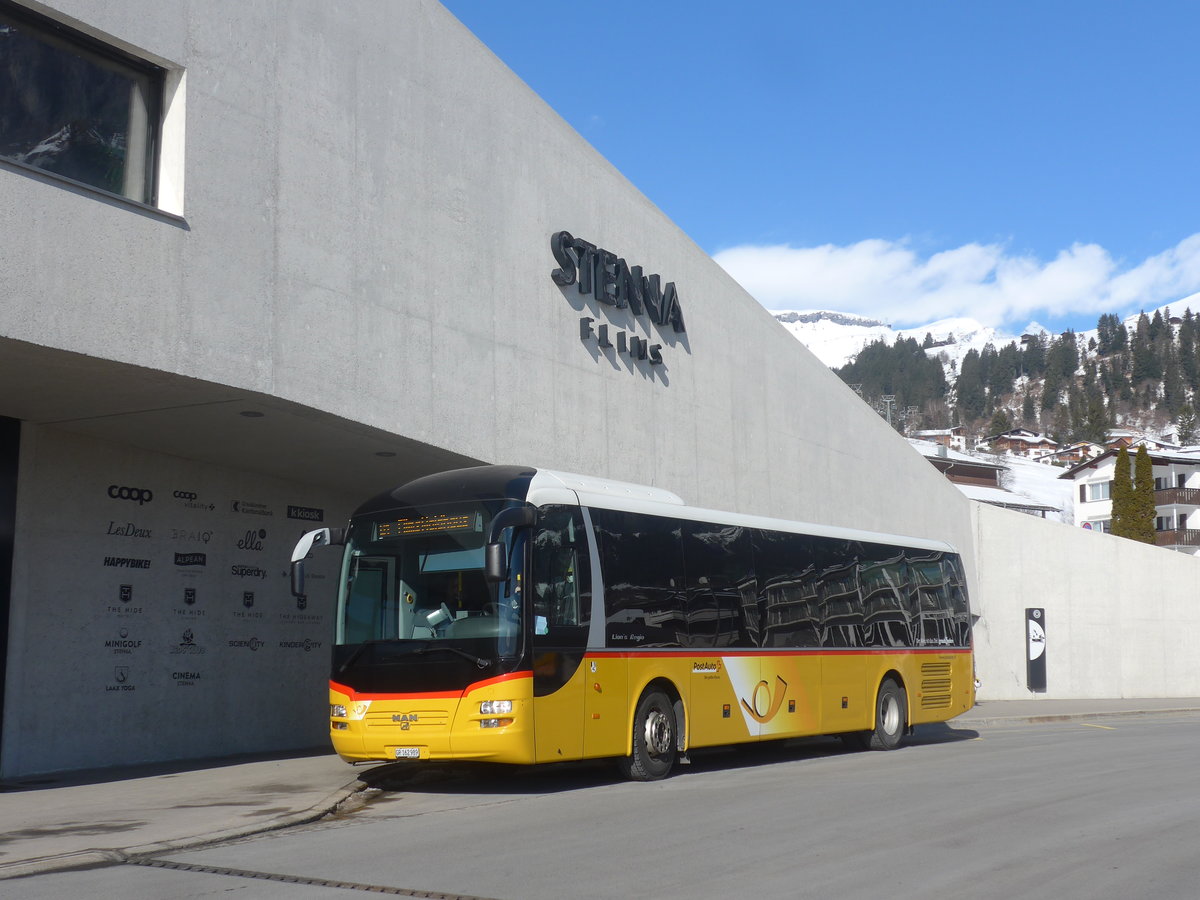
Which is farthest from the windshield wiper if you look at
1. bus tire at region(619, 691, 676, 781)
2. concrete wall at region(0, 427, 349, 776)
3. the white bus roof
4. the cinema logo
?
the cinema logo

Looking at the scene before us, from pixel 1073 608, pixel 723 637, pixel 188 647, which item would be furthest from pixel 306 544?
pixel 1073 608

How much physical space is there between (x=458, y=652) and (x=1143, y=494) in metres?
73.5

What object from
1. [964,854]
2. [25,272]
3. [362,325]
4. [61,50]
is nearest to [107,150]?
[61,50]

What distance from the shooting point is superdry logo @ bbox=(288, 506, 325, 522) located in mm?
17719

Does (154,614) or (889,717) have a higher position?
(154,614)

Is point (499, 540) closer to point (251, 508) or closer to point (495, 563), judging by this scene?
point (495, 563)

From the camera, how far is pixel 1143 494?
76.7m

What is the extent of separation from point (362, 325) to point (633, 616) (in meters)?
4.59

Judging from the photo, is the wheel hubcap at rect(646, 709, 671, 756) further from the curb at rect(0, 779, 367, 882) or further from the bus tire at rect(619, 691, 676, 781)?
the curb at rect(0, 779, 367, 882)

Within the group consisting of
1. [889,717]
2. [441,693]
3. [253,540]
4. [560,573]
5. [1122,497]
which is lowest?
[889,717]

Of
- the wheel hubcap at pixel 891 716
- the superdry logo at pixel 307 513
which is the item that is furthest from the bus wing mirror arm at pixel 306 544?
the wheel hubcap at pixel 891 716

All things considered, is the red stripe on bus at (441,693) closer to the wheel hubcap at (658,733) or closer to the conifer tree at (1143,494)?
the wheel hubcap at (658,733)

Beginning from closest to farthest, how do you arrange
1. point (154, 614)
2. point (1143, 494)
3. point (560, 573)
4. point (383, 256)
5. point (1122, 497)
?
point (560, 573) → point (383, 256) → point (154, 614) → point (1143, 494) → point (1122, 497)

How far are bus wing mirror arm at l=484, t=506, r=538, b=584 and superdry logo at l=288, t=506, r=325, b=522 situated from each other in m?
6.56
